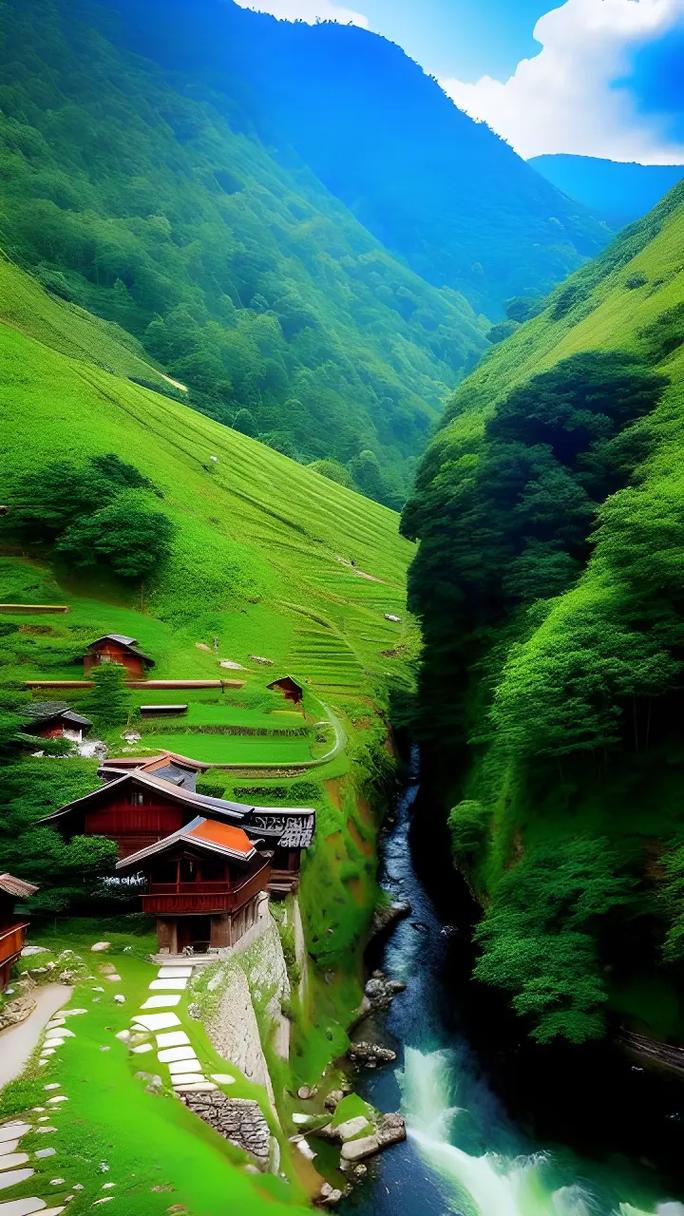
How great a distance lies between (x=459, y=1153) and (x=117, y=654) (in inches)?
1519

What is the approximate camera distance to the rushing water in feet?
81.3

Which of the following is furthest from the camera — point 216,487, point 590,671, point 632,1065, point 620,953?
point 216,487

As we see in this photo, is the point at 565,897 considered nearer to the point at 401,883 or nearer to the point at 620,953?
the point at 620,953

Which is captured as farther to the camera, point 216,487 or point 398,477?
Result: point 398,477

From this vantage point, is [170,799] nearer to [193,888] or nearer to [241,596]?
[193,888]

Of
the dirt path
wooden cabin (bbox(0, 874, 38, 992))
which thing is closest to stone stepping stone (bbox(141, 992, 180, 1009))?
the dirt path

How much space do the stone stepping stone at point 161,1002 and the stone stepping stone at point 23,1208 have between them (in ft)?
25.8

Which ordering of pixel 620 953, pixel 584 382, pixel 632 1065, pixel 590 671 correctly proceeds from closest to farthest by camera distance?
pixel 632 1065 < pixel 620 953 < pixel 590 671 < pixel 584 382

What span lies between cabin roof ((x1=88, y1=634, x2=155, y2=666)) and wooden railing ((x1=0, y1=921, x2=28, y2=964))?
109 feet

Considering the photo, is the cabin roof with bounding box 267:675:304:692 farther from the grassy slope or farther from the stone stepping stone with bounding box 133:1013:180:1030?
the stone stepping stone with bounding box 133:1013:180:1030

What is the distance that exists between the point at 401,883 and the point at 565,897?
1617 centimetres

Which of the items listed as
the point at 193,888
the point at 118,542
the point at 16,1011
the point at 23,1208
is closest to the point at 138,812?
the point at 193,888

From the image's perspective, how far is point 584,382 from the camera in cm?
6166

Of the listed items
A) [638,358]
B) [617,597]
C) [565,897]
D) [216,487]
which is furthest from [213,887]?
[216,487]
